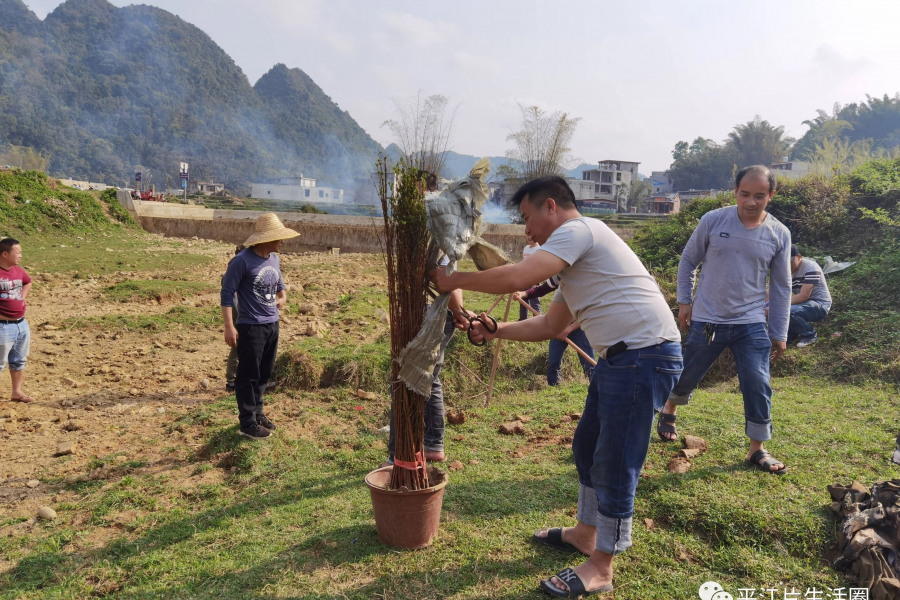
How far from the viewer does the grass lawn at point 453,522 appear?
2.93 m

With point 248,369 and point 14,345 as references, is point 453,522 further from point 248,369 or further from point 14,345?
point 14,345

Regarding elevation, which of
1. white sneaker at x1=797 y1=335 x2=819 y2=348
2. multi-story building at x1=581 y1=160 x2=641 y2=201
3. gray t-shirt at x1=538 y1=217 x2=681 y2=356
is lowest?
white sneaker at x1=797 y1=335 x2=819 y2=348

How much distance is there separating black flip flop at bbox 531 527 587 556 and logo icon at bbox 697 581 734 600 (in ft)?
1.94

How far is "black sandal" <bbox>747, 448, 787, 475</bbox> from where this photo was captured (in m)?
3.86

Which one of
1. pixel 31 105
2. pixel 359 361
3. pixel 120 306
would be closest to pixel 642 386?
pixel 359 361

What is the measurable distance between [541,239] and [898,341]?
623 centimetres

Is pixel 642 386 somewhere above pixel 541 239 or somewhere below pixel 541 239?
below

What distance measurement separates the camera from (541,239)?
2941mm

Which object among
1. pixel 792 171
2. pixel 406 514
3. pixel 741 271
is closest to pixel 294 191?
pixel 792 171

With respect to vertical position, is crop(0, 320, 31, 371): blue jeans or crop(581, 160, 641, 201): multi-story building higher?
crop(581, 160, 641, 201): multi-story building

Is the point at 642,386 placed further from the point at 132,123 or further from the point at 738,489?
the point at 132,123

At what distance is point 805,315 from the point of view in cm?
716

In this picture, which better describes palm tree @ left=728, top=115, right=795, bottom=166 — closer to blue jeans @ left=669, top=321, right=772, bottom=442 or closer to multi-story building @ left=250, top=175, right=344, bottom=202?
multi-story building @ left=250, top=175, right=344, bottom=202

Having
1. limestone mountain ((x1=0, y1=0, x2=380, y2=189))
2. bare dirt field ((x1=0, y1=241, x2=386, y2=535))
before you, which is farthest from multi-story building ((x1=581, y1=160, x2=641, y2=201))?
bare dirt field ((x1=0, y1=241, x2=386, y2=535))
